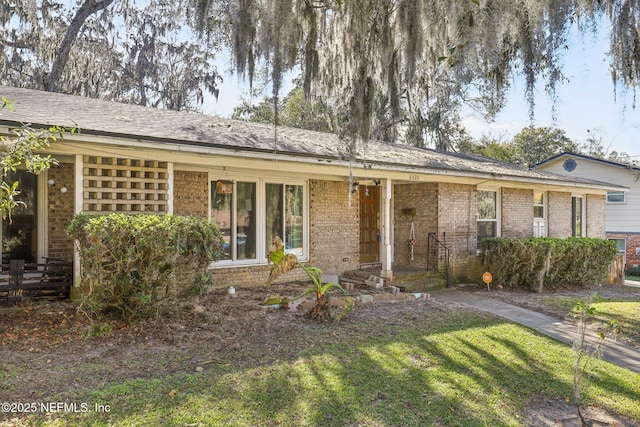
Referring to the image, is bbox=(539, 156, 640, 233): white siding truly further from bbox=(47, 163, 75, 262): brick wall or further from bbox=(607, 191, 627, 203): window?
bbox=(47, 163, 75, 262): brick wall

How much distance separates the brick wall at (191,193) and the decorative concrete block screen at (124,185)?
3.02ft

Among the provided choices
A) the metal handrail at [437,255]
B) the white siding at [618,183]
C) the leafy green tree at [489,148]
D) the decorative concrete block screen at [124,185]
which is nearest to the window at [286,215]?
the decorative concrete block screen at [124,185]

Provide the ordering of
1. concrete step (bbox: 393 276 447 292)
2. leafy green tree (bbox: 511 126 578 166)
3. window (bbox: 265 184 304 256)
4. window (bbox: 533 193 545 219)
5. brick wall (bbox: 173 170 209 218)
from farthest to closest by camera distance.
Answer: leafy green tree (bbox: 511 126 578 166)
window (bbox: 533 193 545 219)
concrete step (bbox: 393 276 447 292)
window (bbox: 265 184 304 256)
brick wall (bbox: 173 170 209 218)

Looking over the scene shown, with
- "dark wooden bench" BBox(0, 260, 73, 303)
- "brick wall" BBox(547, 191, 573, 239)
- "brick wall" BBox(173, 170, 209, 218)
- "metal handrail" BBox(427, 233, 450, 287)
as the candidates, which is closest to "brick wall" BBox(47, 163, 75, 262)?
"dark wooden bench" BBox(0, 260, 73, 303)

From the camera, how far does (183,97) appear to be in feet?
71.7

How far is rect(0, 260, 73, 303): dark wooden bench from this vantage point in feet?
21.3

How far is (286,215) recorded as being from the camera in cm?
1001

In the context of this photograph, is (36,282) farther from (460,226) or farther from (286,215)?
(460,226)

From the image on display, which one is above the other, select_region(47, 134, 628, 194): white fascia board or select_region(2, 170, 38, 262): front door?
select_region(47, 134, 628, 194): white fascia board

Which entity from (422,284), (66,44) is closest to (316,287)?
(422,284)

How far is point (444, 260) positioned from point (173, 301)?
7.72m

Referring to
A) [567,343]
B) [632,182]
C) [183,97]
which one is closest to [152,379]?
[567,343]

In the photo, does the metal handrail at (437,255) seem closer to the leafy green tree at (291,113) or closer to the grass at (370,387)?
the grass at (370,387)

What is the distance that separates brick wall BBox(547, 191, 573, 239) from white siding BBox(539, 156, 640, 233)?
7923 millimetres
